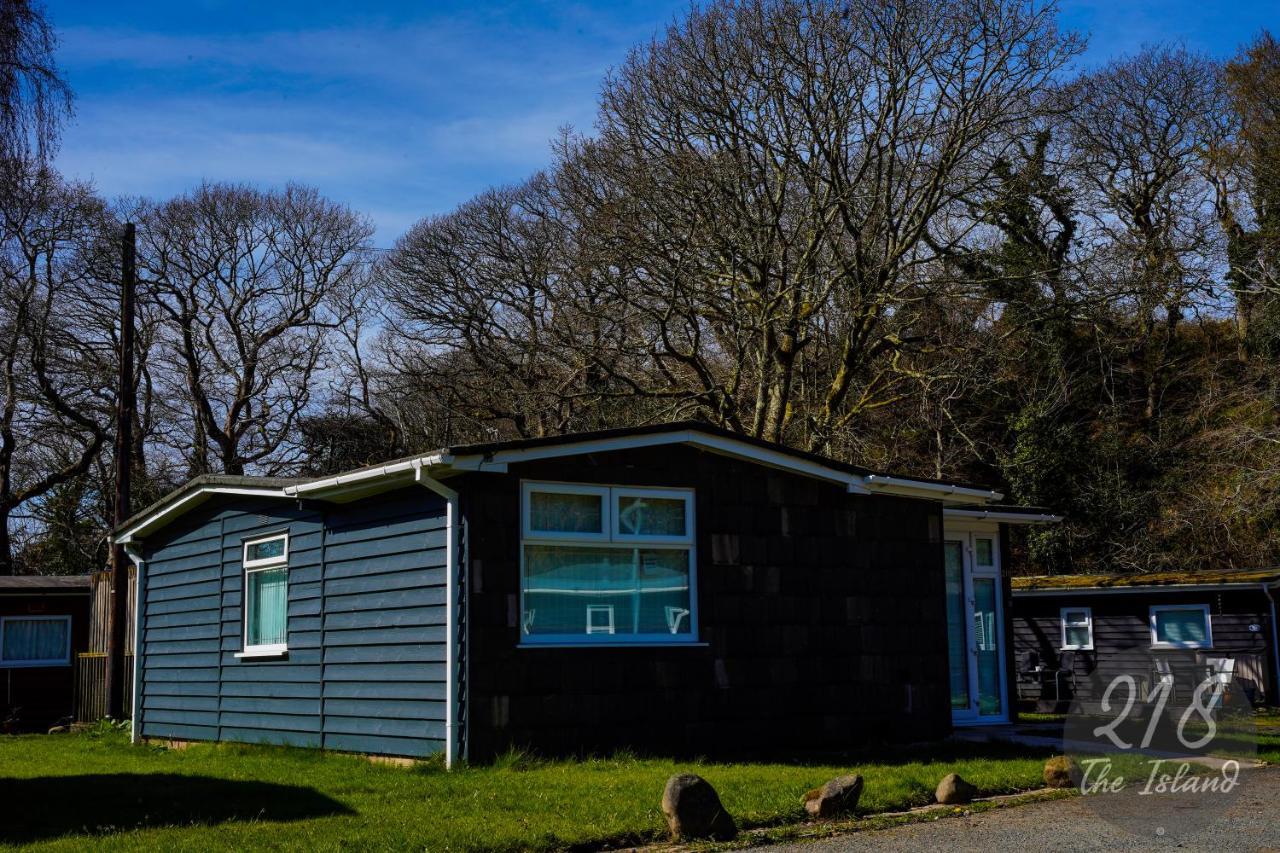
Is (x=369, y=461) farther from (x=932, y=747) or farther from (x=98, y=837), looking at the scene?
(x=98, y=837)

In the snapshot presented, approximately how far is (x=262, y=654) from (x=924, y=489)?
23.7ft

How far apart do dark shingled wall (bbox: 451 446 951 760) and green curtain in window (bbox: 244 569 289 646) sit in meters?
3.48

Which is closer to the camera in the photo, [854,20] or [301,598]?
[301,598]

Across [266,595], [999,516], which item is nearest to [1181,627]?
[999,516]

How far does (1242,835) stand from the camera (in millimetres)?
8109

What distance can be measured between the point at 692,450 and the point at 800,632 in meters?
2.17

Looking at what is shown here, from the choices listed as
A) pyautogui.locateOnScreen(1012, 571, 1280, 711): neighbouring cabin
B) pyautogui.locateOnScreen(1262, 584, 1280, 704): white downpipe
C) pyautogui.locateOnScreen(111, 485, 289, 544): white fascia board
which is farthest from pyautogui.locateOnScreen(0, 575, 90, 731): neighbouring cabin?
pyautogui.locateOnScreen(1262, 584, 1280, 704): white downpipe

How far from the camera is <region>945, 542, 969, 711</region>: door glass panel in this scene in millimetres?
15688

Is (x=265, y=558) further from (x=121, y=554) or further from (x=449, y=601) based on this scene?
(x=121, y=554)

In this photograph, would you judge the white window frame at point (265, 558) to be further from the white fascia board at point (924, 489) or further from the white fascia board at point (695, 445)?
the white fascia board at point (924, 489)

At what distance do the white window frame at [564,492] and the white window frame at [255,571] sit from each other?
346 cm

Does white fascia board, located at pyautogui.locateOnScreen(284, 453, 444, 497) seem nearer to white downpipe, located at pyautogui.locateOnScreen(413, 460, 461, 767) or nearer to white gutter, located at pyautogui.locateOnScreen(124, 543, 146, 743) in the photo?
white downpipe, located at pyautogui.locateOnScreen(413, 460, 461, 767)

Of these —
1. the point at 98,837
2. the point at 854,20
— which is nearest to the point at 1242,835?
the point at 98,837

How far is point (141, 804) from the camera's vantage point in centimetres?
966
